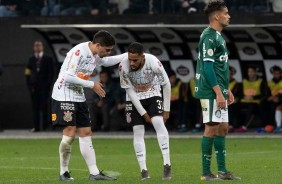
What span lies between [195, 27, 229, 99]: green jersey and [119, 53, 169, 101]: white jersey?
2.89 ft

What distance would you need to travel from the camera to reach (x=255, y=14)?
2769 centimetres

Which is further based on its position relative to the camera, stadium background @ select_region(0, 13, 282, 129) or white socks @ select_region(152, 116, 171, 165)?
stadium background @ select_region(0, 13, 282, 129)

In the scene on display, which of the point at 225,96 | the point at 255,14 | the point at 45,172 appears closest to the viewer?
the point at 225,96

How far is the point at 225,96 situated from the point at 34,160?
6714mm

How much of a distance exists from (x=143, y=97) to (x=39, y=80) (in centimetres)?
1450

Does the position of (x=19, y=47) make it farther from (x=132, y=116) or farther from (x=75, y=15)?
(x=132, y=116)

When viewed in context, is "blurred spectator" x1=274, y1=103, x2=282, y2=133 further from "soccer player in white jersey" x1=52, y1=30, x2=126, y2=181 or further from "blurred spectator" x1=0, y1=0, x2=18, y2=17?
"soccer player in white jersey" x1=52, y1=30, x2=126, y2=181

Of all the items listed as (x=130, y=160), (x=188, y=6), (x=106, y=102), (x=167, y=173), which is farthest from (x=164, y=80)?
(x=106, y=102)

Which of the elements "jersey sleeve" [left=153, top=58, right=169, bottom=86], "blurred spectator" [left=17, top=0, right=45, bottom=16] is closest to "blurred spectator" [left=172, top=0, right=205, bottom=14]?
"blurred spectator" [left=17, top=0, right=45, bottom=16]

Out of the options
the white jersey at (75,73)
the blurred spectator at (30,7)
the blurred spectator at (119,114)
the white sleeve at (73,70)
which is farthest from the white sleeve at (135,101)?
the blurred spectator at (30,7)

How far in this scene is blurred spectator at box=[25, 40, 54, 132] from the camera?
28.8m

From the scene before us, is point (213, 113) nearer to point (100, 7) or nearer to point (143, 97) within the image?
point (143, 97)

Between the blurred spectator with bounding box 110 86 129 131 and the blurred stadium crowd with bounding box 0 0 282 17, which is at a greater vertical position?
the blurred stadium crowd with bounding box 0 0 282 17

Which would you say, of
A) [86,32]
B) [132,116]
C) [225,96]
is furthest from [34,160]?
[86,32]
